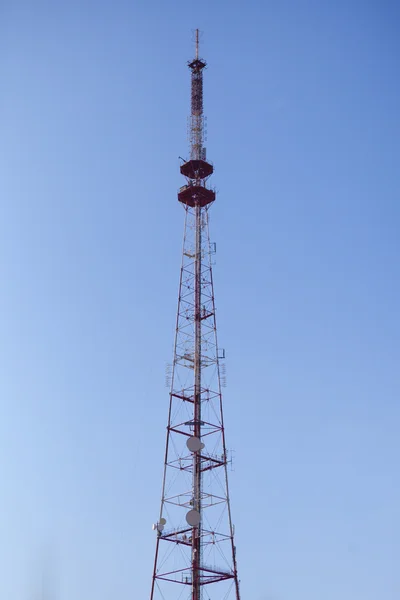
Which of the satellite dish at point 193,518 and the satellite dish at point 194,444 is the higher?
the satellite dish at point 194,444

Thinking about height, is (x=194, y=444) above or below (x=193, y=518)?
above

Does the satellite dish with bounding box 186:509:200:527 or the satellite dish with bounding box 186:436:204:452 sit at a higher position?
the satellite dish with bounding box 186:436:204:452

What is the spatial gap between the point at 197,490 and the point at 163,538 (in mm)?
5054

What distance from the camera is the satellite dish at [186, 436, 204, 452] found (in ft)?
218

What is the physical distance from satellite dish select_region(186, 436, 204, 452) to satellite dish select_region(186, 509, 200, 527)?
Answer: 552cm

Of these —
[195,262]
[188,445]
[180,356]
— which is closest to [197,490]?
[188,445]

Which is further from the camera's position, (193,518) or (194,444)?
(194,444)

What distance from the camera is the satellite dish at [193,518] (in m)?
63.4

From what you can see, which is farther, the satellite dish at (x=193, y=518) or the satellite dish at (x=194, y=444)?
the satellite dish at (x=194, y=444)

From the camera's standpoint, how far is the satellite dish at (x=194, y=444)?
66.3m

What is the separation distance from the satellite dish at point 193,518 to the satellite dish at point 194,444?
18.1ft

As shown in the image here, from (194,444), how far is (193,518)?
6520 millimetres

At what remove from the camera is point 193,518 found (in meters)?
63.5

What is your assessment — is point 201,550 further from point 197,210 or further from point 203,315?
point 197,210
